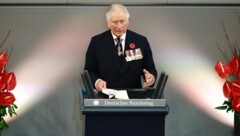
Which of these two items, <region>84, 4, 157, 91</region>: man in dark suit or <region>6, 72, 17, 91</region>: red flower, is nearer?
<region>84, 4, 157, 91</region>: man in dark suit

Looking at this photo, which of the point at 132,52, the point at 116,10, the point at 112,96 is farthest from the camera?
the point at 132,52

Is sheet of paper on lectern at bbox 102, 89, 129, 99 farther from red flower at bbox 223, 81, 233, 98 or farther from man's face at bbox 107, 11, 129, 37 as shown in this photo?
red flower at bbox 223, 81, 233, 98

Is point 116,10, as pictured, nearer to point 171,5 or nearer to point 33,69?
point 171,5

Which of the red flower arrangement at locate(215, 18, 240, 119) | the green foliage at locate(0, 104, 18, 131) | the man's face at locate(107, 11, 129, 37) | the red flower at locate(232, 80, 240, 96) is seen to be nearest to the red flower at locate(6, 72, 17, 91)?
the green foliage at locate(0, 104, 18, 131)

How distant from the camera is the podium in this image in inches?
98.5

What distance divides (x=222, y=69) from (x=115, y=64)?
1.01 m

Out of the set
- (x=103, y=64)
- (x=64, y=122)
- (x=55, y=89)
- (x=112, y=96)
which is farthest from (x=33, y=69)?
(x=112, y=96)

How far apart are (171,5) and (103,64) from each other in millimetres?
984

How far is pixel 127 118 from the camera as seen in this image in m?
2.56

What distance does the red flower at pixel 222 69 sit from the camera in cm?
411

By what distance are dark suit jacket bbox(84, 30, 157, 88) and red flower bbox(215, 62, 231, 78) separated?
0.65 m

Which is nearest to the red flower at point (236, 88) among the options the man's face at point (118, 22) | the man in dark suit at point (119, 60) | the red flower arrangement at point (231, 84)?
the red flower arrangement at point (231, 84)

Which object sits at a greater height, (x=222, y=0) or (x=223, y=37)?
(x=222, y=0)

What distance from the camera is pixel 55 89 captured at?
4.44 m
